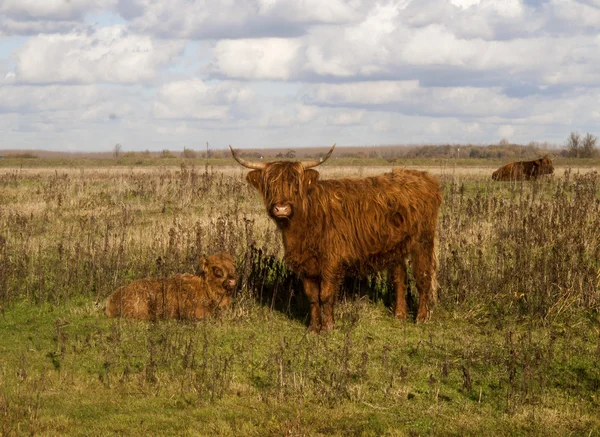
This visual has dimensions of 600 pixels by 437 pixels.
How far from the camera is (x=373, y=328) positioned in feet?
30.0

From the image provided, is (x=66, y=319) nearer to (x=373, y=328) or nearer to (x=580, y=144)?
(x=373, y=328)

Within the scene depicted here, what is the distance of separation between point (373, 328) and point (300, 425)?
133 inches

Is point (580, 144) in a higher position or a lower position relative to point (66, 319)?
higher

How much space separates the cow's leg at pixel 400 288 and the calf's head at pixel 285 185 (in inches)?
71.5

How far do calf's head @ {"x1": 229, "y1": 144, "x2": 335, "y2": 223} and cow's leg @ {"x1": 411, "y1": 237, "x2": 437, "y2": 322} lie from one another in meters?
1.86

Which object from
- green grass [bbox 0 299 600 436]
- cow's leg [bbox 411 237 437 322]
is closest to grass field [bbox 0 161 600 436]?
green grass [bbox 0 299 600 436]

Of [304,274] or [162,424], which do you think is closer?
[162,424]

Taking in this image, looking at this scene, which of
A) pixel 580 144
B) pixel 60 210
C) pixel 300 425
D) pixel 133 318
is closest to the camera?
pixel 300 425

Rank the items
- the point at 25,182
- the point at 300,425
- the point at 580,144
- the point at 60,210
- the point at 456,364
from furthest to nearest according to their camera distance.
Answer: the point at 580,144 → the point at 25,182 → the point at 60,210 → the point at 456,364 → the point at 300,425

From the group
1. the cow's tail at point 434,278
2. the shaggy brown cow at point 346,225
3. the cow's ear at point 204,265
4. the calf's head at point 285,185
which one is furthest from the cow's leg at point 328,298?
the cow's ear at point 204,265

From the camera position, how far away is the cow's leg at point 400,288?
32.3 feet

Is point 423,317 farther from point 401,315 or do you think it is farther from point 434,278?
point 434,278

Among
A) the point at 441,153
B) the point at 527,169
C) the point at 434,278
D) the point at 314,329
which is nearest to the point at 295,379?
the point at 314,329

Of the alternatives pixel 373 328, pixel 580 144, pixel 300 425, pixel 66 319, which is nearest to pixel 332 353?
pixel 373 328
